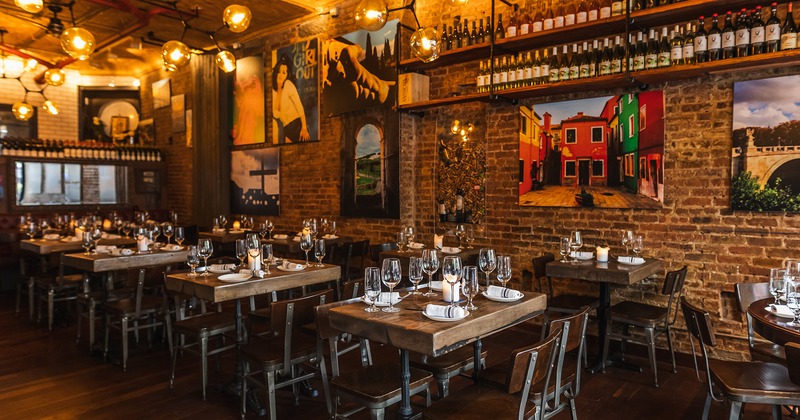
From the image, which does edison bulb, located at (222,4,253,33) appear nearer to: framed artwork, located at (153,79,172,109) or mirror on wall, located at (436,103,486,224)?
mirror on wall, located at (436,103,486,224)

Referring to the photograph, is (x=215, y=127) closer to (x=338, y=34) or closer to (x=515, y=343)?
(x=338, y=34)

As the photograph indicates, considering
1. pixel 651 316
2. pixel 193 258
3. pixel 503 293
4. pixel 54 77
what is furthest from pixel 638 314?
pixel 54 77

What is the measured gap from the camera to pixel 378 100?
672cm

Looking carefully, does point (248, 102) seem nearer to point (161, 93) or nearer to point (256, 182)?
point (256, 182)

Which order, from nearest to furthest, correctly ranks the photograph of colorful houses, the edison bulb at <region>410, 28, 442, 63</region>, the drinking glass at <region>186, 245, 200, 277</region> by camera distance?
the drinking glass at <region>186, 245, 200, 277</region>, the edison bulb at <region>410, 28, 442, 63</region>, the photograph of colorful houses

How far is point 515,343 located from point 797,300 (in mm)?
2689

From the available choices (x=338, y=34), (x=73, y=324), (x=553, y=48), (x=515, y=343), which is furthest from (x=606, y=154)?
(x=73, y=324)

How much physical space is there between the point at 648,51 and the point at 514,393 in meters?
3.60

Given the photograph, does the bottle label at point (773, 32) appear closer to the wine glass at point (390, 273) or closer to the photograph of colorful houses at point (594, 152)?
the photograph of colorful houses at point (594, 152)

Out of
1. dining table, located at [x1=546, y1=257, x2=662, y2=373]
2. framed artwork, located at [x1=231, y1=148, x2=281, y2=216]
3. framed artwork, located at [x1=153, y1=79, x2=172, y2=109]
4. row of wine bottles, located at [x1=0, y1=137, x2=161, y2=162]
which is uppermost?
framed artwork, located at [x1=153, y1=79, x2=172, y2=109]

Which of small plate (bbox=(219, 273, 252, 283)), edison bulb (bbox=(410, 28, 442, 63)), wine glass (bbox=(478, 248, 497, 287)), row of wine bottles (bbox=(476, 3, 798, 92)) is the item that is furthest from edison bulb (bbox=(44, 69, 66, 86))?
wine glass (bbox=(478, 248, 497, 287))

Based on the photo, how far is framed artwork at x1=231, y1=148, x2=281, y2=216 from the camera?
8539 millimetres

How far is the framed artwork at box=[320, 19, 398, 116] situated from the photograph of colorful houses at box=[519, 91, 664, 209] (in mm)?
1843

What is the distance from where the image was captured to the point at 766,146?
4250mm
